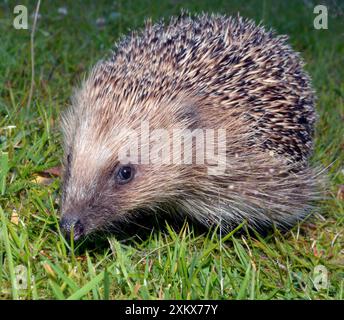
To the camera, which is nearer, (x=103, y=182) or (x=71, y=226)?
(x=71, y=226)

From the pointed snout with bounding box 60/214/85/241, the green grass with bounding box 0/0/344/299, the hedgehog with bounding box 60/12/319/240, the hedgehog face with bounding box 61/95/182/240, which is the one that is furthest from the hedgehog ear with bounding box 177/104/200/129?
the pointed snout with bounding box 60/214/85/241

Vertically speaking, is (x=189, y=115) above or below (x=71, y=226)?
above

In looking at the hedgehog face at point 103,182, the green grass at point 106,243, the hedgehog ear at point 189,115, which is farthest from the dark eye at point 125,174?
the hedgehog ear at point 189,115

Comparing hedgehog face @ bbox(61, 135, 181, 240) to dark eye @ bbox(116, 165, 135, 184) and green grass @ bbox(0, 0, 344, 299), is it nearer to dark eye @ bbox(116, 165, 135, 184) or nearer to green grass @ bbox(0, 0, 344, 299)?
dark eye @ bbox(116, 165, 135, 184)

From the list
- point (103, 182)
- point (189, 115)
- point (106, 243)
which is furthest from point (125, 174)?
point (189, 115)

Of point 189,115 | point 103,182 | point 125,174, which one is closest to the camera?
point 103,182

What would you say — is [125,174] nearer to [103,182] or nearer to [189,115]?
[103,182]
